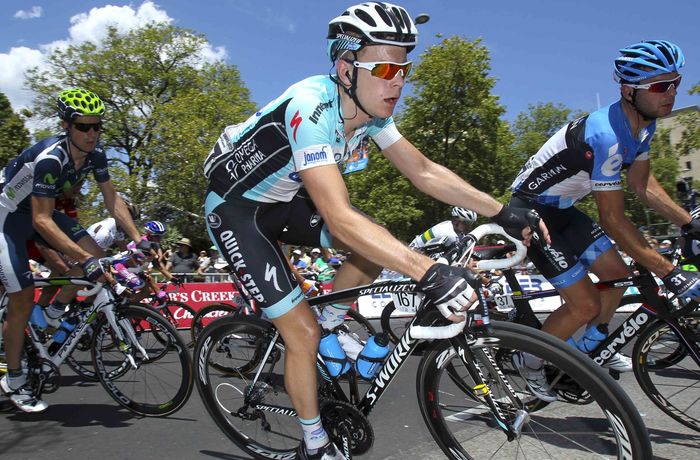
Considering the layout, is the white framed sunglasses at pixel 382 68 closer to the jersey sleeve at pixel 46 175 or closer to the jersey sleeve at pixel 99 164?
the jersey sleeve at pixel 46 175

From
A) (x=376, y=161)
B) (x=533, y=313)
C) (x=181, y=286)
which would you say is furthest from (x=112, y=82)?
(x=533, y=313)

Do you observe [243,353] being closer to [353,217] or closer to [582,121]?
[353,217]

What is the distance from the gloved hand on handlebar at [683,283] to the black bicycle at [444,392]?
1.00 m

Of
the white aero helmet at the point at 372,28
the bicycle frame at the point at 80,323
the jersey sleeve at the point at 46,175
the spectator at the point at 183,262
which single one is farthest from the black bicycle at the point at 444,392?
the spectator at the point at 183,262

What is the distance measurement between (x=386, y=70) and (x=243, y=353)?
1.90m

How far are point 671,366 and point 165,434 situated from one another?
3.61 metres

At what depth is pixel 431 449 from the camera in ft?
11.4

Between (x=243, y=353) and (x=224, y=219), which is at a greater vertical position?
(x=224, y=219)

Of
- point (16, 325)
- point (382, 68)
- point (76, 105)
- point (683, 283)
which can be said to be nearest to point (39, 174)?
point (76, 105)

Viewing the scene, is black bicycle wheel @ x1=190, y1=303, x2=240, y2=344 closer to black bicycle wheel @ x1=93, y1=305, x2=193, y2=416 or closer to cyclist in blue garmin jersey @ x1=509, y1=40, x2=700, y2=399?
black bicycle wheel @ x1=93, y1=305, x2=193, y2=416

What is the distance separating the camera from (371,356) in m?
2.79

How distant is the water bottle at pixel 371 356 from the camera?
279 cm

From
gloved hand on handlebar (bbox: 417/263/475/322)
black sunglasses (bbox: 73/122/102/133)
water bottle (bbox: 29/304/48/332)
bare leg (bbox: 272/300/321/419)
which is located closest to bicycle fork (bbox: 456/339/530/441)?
gloved hand on handlebar (bbox: 417/263/475/322)

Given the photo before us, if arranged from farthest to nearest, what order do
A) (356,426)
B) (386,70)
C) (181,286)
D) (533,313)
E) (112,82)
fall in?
(112,82) < (181,286) < (533,313) < (356,426) < (386,70)
